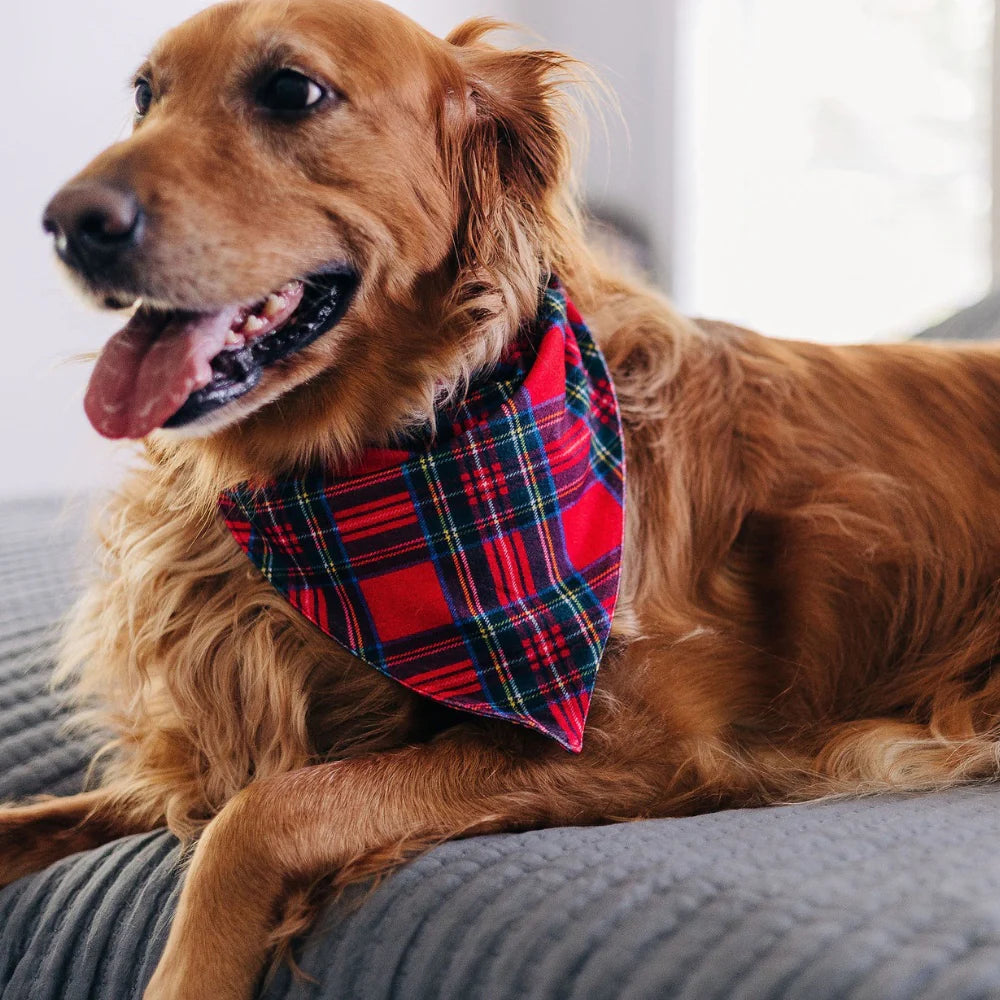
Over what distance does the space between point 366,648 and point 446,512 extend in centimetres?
16

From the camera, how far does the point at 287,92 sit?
42.8 inches

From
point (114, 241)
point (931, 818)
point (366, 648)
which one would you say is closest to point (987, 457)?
point (931, 818)

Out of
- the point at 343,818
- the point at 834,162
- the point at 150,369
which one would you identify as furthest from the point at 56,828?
the point at 834,162

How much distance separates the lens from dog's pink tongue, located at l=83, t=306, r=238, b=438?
39.3 inches

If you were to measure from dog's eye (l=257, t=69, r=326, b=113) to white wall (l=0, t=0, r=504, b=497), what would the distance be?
2.06 m

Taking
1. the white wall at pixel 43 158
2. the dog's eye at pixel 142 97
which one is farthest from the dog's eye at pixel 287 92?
the white wall at pixel 43 158

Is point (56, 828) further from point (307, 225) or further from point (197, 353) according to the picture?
point (307, 225)

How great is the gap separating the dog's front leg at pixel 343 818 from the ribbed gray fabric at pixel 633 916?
5cm

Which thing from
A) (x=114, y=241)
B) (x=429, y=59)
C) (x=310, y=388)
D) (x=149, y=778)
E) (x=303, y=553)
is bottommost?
(x=149, y=778)

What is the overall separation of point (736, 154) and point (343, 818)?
13.0ft

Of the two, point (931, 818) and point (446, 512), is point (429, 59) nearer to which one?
point (446, 512)

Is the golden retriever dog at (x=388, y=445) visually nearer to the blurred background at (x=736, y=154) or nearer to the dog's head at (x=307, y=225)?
the dog's head at (x=307, y=225)

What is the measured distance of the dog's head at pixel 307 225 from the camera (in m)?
1.00

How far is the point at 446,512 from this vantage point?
1117mm
